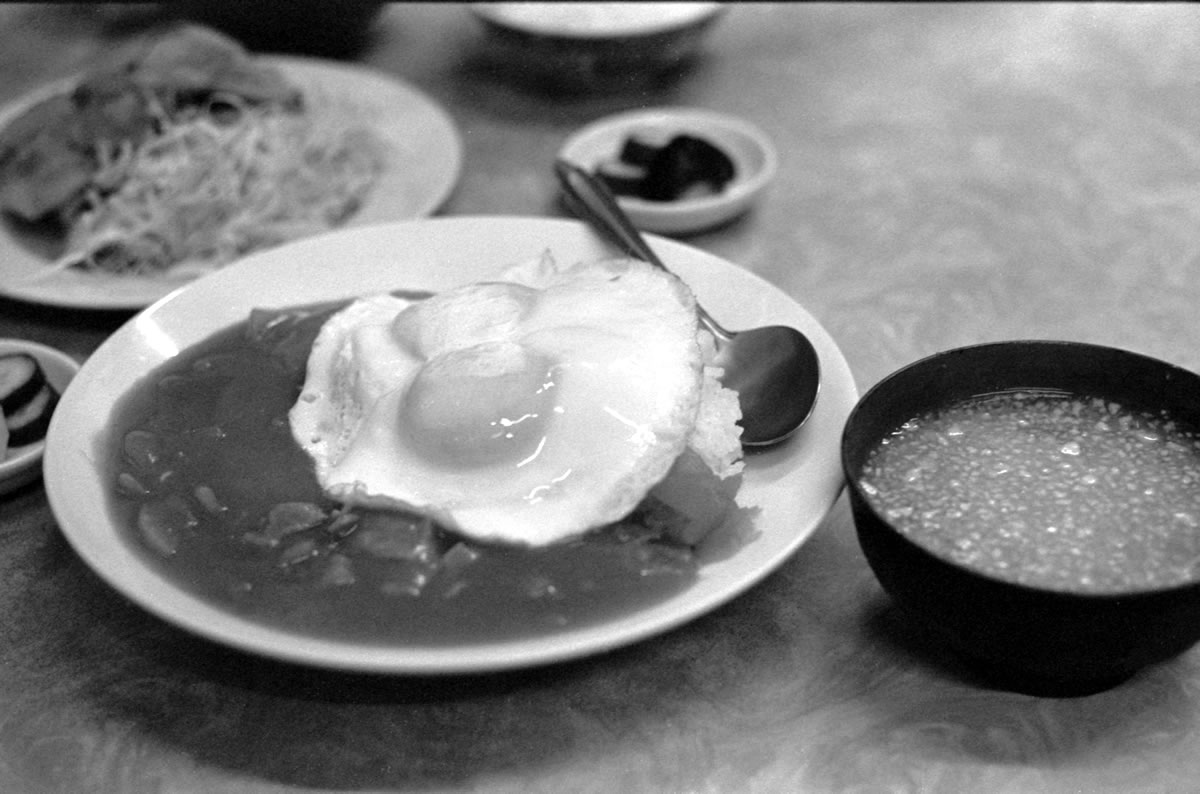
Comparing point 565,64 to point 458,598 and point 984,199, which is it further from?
point 458,598

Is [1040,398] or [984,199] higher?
[1040,398]

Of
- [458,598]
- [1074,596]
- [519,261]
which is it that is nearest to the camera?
[1074,596]

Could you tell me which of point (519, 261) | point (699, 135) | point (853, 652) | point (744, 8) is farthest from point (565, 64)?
point (853, 652)

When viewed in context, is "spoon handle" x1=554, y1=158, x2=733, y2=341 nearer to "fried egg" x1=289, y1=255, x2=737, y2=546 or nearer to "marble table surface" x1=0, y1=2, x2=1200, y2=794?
"fried egg" x1=289, y1=255, x2=737, y2=546

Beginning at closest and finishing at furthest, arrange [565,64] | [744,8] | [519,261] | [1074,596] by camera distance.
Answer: [1074,596] → [519,261] → [565,64] → [744,8]

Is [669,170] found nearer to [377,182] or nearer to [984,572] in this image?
[377,182]

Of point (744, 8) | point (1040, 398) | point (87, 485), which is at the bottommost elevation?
point (744, 8)

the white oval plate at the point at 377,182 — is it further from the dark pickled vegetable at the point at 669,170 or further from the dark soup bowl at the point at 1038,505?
the dark soup bowl at the point at 1038,505
